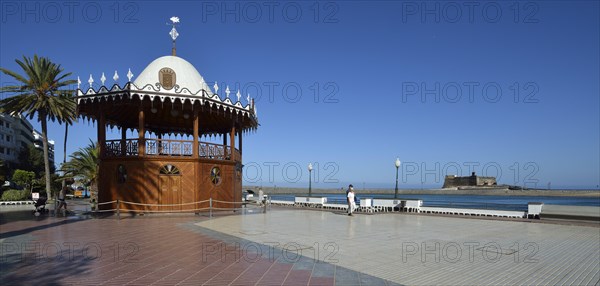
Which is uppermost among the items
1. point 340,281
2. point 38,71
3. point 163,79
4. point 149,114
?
point 38,71

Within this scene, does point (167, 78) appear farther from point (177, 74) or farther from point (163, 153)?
point (163, 153)

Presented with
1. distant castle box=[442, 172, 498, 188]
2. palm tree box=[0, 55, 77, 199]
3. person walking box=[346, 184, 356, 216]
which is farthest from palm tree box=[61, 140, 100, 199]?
distant castle box=[442, 172, 498, 188]

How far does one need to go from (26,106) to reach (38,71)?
12.6 feet

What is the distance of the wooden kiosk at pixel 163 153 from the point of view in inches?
813

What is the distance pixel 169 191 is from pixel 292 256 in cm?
1368

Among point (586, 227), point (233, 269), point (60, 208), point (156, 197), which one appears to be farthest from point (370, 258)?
point (60, 208)

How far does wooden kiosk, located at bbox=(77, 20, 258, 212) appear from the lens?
20641 mm

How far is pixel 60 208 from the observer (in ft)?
72.8

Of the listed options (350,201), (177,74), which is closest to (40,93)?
(177,74)

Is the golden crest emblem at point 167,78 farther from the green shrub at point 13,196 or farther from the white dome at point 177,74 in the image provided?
the green shrub at point 13,196

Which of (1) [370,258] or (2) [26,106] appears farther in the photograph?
(2) [26,106]

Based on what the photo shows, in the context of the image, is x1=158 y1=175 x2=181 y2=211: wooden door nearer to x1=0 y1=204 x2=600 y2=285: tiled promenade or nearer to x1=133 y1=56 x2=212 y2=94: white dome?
x1=133 y1=56 x2=212 y2=94: white dome

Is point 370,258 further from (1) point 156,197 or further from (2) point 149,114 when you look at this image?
(2) point 149,114

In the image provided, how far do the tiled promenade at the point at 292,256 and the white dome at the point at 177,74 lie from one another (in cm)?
1062
